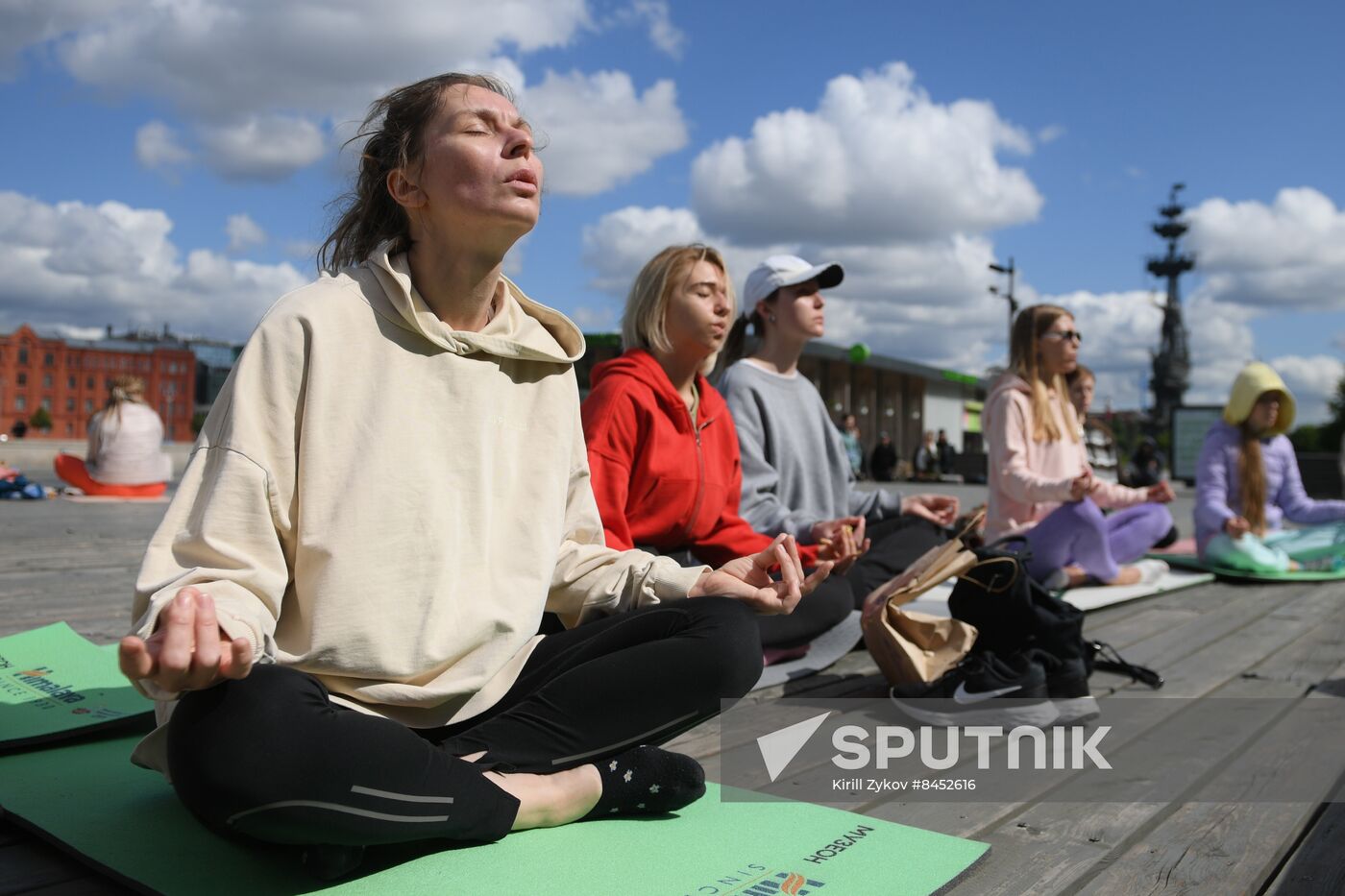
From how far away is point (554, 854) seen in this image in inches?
77.1

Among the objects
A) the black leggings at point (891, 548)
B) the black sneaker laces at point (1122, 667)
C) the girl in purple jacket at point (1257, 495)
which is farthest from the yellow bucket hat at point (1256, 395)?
the black sneaker laces at point (1122, 667)

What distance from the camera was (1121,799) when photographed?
2434 mm

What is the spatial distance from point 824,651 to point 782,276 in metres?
1.69

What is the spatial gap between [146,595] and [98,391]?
389ft

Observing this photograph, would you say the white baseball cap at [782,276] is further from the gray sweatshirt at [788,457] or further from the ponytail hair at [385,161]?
the ponytail hair at [385,161]

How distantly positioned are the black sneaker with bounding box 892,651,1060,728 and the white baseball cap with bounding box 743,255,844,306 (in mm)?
2044

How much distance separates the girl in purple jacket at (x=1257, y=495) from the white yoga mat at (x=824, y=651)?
438 cm

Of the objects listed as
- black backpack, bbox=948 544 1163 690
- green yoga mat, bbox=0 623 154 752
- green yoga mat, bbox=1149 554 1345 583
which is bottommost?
green yoga mat, bbox=1149 554 1345 583

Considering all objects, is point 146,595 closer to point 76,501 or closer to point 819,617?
point 819,617

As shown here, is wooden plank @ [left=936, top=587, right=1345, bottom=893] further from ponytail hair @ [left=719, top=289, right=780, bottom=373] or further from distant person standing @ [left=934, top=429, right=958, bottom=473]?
distant person standing @ [left=934, top=429, right=958, bottom=473]

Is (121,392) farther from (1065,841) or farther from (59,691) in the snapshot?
(1065,841)

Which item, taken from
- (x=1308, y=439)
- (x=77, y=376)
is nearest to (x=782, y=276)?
(x=1308, y=439)

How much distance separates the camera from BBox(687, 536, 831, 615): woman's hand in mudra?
2229mm

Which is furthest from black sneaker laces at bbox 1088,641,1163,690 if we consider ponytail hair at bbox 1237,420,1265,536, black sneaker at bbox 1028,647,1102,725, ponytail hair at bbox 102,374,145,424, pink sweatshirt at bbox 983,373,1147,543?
ponytail hair at bbox 102,374,145,424
